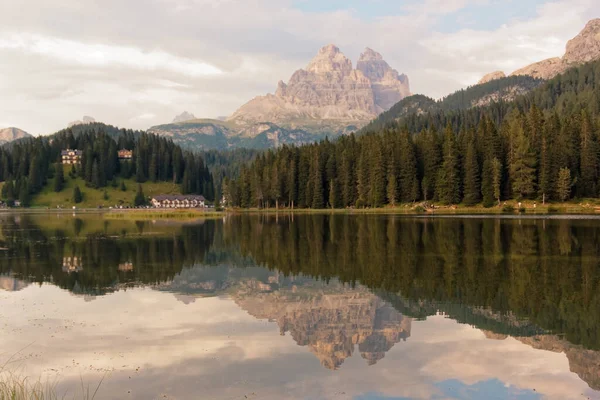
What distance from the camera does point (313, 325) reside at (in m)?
25.9

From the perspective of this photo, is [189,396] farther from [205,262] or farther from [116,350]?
[205,262]

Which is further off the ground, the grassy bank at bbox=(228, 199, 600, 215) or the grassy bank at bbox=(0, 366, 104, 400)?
the grassy bank at bbox=(228, 199, 600, 215)

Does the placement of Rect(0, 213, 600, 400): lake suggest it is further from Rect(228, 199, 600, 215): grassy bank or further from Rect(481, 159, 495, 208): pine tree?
Rect(481, 159, 495, 208): pine tree

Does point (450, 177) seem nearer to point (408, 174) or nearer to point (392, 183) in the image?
point (408, 174)

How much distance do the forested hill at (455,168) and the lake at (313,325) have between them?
9520 cm

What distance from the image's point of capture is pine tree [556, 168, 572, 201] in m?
133

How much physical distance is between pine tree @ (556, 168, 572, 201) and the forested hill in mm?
225

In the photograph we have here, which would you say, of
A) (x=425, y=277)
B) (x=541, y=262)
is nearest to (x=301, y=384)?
(x=425, y=277)

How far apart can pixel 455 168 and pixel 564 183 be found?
28019mm

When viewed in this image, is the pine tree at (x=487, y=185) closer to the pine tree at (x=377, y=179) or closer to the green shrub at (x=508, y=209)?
the green shrub at (x=508, y=209)

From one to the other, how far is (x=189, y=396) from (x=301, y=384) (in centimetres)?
368

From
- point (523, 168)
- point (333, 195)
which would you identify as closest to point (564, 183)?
point (523, 168)

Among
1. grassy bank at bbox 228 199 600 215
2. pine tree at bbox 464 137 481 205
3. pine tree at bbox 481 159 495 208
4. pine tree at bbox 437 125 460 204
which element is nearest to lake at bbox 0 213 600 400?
grassy bank at bbox 228 199 600 215

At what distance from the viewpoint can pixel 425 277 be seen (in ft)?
122
